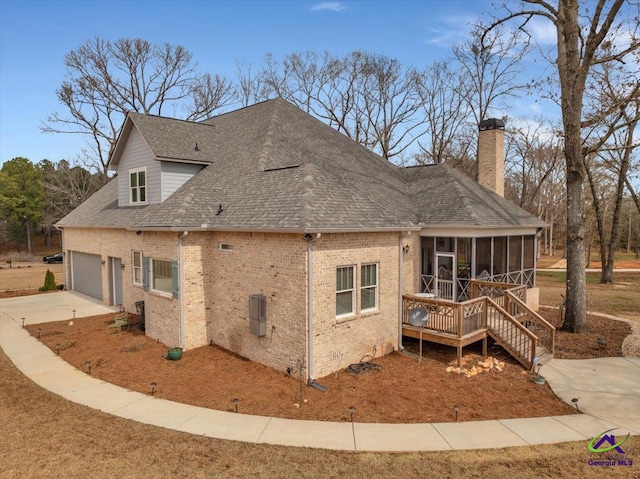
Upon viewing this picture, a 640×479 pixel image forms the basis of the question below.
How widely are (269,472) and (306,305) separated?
14.0 ft

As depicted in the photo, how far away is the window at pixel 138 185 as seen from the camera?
17344 mm

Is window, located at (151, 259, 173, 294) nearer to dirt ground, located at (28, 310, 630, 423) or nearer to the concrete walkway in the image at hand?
dirt ground, located at (28, 310, 630, 423)

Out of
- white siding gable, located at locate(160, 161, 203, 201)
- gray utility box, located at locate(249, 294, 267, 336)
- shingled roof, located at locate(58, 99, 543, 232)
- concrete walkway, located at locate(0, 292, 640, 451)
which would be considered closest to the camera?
concrete walkway, located at locate(0, 292, 640, 451)

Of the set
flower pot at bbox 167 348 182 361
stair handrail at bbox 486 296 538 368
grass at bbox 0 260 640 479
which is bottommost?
grass at bbox 0 260 640 479

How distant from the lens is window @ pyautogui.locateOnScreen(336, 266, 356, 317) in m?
10.9

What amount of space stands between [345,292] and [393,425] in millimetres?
3878

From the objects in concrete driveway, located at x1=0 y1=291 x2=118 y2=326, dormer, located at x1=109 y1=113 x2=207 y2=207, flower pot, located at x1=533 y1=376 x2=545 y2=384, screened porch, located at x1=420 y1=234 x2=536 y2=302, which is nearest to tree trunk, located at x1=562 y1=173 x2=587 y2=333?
screened porch, located at x1=420 y1=234 x2=536 y2=302

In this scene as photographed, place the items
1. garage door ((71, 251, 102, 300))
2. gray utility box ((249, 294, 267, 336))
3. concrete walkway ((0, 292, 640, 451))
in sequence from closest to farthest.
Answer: concrete walkway ((0, 292, 640, 451)), gray utility box ((249, 294, 267, 336)), garage door ((71, 251, 102, 300))

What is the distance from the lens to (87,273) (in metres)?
22.6

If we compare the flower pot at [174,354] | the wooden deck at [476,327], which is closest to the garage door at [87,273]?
the flower pot at [174,354]

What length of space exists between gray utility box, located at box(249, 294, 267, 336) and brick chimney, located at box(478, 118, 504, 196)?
13830 mm

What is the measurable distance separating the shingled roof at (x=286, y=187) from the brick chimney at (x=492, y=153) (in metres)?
1.29

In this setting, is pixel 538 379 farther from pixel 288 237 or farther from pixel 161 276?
pixel 161 276

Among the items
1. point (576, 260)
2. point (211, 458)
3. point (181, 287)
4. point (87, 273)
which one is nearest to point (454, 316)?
point (576, 260)
